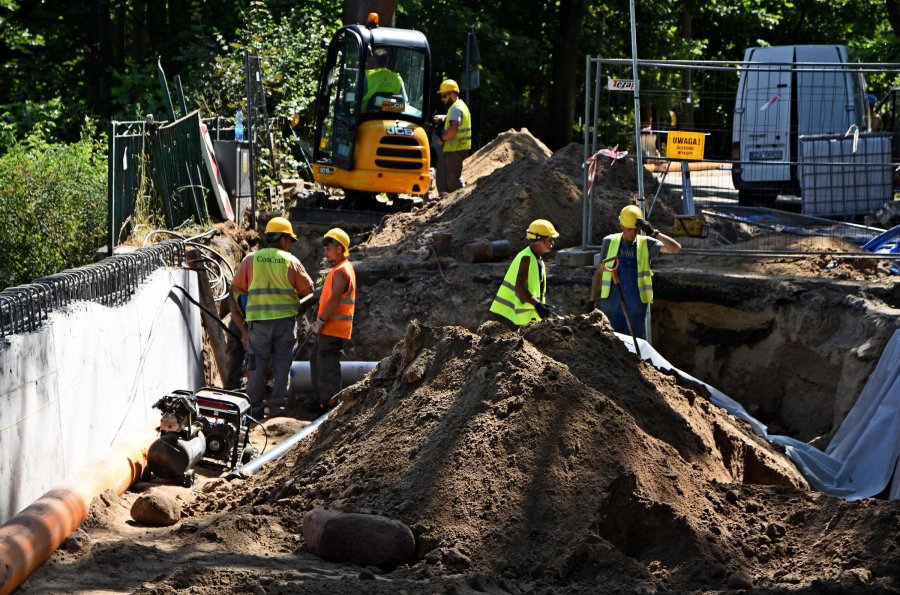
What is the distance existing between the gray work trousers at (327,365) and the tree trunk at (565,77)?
57.2 feet

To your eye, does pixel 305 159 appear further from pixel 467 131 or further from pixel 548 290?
pixel 548 290

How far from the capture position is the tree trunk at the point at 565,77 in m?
27.4

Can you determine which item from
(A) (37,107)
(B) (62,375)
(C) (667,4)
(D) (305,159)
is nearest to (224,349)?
(B) (62,375)

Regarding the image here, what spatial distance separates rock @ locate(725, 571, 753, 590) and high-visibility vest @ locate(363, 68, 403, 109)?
11.2 m

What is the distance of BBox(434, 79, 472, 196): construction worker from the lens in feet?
53.9

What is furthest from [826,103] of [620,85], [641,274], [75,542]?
[75,542]

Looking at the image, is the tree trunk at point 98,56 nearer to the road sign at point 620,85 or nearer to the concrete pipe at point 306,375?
the concrete pipe at point 306,375

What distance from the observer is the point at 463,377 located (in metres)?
7.59

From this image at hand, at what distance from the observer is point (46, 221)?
12633 mm

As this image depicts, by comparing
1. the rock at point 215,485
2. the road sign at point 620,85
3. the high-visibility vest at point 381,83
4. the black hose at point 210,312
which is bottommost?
the rock at point 215,485

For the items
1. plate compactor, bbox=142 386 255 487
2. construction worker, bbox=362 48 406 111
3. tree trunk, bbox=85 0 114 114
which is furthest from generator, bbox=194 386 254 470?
tree trunk, bbox=85 0 114 114

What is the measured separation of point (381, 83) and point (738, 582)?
1138cm

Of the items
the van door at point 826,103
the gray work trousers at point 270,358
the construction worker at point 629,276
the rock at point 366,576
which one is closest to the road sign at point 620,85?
the construction worker at point 629,276

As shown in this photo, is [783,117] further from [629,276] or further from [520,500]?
[520,500]
